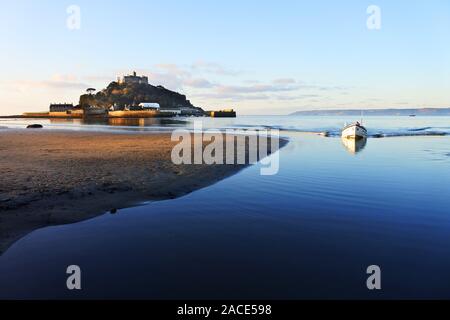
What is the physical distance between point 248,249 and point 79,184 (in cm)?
1007

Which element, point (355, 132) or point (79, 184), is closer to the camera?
point (79, 184)

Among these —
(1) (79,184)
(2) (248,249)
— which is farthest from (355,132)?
(2) (248,249)

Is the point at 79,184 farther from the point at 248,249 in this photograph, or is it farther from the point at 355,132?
the point at 355,132

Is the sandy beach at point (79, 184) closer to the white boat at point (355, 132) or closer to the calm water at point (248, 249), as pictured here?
the calm water at point (248, 249)

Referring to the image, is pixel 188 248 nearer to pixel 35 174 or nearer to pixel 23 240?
pixel 23 240

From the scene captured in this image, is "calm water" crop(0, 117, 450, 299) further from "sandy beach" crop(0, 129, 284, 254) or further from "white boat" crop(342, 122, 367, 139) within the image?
"white boat" crop(342, 122, 367, 139)

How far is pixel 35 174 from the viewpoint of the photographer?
1816 centimetres

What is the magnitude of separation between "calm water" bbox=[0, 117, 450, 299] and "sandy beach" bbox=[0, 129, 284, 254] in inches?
36.1

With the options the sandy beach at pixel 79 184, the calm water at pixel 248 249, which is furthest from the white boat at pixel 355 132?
the calm water at pixel 248 249

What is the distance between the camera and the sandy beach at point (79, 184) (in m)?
12.0

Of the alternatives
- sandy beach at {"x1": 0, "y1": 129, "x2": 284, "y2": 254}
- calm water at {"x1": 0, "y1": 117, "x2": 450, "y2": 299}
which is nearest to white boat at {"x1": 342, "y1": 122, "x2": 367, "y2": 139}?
sandy beach at {"x1": 0, "y1": 129, "x2": 284, "y2": 254}

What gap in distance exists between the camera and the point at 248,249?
9812 millimetres

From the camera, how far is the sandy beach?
1204cm
